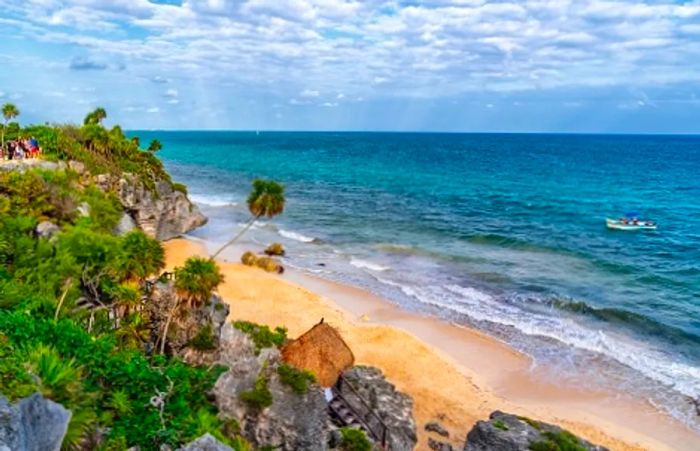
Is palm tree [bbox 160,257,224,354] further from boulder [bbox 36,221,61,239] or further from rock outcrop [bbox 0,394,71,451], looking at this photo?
rock outcrop [bbox 0,394,71,451]

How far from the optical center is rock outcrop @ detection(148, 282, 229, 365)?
66.4 feet

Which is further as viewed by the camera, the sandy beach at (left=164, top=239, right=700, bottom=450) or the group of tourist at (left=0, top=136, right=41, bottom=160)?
the group of tourist at (left=0, top=136, right=41, bottom=160)

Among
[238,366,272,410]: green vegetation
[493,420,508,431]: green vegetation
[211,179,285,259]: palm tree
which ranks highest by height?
[211,179,285,259]: palm tree

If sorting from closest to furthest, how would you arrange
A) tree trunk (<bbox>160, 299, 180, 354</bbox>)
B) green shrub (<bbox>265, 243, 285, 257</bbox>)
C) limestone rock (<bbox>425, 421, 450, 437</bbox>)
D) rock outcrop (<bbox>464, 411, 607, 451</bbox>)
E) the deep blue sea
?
rock outcrop (<bbox>464, 411, 607, 451</bbox>) < tree trunk (<bbox>160, 299, 180, 354</bbox>) < limestone rock (<bbox>425, 421, 450, 437</bbox>) < the deep blue sea < green shrub (<bbox>265, 243, 285, 257</bbox>)

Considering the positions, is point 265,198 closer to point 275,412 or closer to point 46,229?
point 275,412

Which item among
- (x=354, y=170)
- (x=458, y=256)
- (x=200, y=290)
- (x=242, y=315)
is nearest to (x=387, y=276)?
(x=458, y=256)

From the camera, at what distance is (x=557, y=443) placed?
1747 cm

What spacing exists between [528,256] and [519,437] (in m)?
31.3

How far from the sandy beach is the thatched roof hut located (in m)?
3.58

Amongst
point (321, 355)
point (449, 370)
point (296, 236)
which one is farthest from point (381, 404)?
point (296, 236)

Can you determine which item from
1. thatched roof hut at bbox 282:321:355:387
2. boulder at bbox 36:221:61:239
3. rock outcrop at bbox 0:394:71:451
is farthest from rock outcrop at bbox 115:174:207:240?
rock outcrop at bbox 0:394:71:451

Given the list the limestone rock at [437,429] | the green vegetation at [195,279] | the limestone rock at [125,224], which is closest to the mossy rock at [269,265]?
the limestone rock at [125,224]

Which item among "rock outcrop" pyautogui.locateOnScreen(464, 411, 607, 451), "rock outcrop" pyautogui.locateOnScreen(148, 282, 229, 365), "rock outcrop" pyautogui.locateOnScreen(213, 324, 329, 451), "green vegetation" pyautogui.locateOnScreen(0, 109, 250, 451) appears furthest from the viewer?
"rock outcrop" pyautogui.locateOnScreen(148, 282, 229, 365)

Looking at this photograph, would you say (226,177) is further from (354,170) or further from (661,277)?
(661,277)
